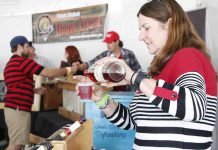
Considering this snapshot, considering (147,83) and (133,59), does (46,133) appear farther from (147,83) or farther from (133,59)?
(147,83)

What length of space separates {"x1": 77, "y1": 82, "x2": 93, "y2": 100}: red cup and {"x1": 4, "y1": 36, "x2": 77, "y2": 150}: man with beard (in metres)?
1.45

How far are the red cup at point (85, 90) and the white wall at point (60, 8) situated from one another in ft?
7.87

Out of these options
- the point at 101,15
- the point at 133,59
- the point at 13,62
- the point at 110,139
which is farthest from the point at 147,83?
the point at 101,15

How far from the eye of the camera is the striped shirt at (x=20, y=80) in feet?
8.49

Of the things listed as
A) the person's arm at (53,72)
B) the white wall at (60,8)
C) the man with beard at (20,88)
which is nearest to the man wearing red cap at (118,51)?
the white wall at (60,8)

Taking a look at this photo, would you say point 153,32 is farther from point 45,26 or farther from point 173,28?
point 45,26

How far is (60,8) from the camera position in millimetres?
4434

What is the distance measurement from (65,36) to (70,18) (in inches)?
11.3

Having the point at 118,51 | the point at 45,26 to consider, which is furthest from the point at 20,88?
the point at 45,26

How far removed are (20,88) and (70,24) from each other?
1.91 metres

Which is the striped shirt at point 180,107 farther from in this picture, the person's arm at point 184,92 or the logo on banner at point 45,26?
the logo on banner at point 45,26

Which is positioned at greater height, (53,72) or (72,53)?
(72,53)

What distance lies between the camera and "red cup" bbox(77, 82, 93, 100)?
121 cm

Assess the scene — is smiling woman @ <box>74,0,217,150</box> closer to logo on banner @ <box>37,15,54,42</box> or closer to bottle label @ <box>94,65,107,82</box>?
bottle label @ <box>94,65,107,82</box>
